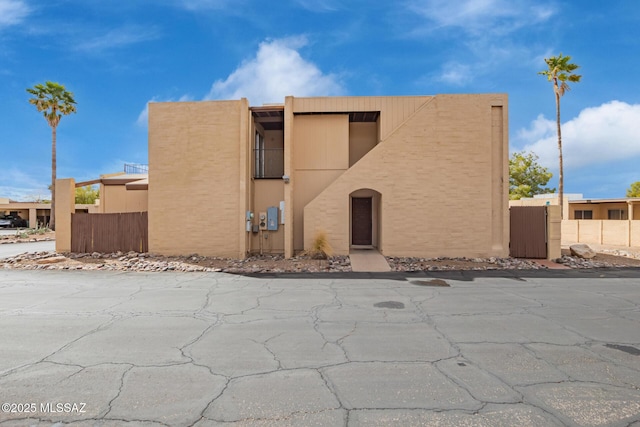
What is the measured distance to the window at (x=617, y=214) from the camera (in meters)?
27.6

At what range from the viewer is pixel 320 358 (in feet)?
14.0

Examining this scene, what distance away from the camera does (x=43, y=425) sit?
114 inches

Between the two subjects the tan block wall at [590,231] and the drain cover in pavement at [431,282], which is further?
the tan block wall at [590,231]

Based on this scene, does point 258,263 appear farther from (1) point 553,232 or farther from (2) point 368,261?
(1) point 553,232

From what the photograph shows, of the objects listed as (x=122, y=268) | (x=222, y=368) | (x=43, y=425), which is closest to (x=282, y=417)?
(x=222, y=368)

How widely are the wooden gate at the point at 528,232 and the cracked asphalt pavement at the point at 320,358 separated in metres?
6.08

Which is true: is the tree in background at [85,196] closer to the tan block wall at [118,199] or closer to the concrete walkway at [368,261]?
the tan block wall at [118,199]

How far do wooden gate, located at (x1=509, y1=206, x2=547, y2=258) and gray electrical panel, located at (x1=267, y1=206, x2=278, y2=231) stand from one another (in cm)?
1017

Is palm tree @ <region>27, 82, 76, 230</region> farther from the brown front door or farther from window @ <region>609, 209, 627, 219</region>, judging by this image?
window @ <region>609, 209, 627, 219</region>

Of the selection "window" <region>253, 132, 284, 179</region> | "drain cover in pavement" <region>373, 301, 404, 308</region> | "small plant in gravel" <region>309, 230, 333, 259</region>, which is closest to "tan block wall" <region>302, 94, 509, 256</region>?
"small plant in gravel" <region>309, 230, 333, 259</region>

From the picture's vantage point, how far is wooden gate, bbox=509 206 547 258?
46.5 ft

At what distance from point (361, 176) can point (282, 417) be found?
11.6 meters

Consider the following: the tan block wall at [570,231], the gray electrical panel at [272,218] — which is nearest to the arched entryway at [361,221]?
the gray electrical panel at [272,218]

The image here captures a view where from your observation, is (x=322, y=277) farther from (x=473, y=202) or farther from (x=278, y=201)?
(x=473, y=202)
